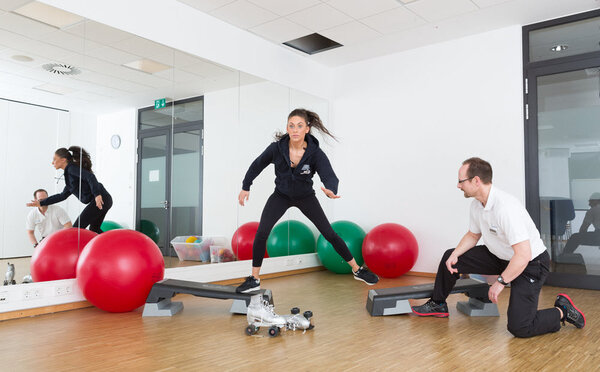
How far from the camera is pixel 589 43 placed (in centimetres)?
477

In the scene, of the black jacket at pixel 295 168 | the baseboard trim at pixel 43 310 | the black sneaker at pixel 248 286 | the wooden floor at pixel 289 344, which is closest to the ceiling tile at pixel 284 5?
the black jacket at pixel 295 168

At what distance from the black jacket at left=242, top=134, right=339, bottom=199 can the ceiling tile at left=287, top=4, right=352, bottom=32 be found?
1880 millimetres

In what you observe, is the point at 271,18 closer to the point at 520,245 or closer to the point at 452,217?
the point at 452,217

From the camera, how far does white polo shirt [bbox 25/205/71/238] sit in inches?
138

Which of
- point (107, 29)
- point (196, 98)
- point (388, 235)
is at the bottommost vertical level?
point (388, 235)

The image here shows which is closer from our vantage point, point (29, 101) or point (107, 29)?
point (29, 101)

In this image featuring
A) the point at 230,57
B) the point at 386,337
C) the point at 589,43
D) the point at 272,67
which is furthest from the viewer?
the point at 272,67

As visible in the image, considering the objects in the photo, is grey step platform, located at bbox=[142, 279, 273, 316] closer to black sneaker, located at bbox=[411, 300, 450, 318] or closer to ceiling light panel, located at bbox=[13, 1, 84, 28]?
black sneaker, located at bbox=[411, 300, 450, 318]

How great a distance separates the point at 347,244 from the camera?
5566 millimetres

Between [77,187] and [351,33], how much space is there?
3.50 metres

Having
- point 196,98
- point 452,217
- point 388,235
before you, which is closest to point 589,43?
point 452,217

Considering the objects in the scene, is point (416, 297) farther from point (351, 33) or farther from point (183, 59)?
point (351, 33)

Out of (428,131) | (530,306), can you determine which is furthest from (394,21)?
(530,306)

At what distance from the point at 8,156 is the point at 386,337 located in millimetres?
3024
